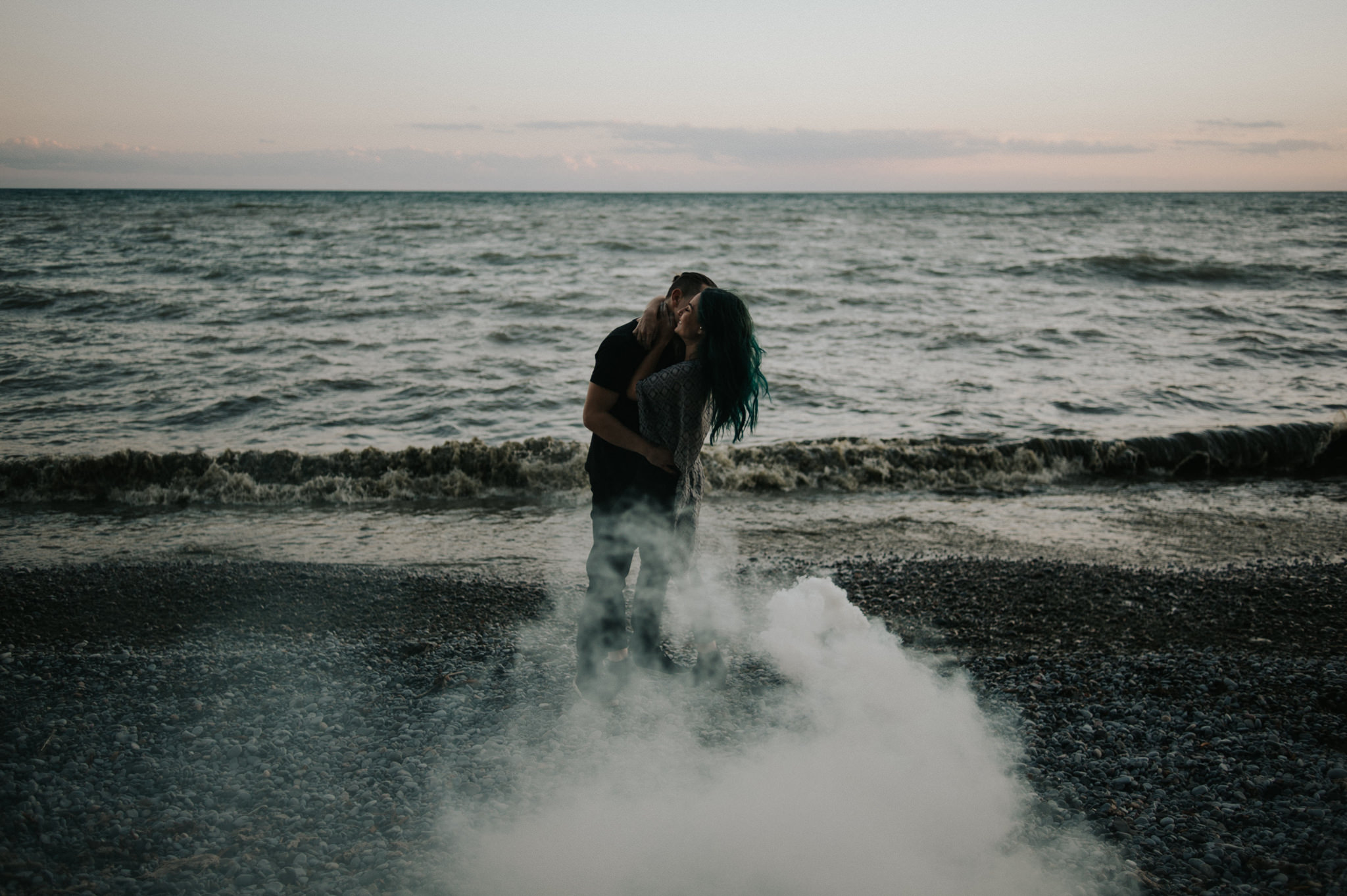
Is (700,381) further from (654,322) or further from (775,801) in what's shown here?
(775,801)

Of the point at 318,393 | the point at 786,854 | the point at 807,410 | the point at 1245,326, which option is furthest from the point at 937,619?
the point at 1245,326

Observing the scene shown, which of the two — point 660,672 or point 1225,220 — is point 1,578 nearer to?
point 660,672

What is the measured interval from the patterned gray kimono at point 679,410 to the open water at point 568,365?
4.19m

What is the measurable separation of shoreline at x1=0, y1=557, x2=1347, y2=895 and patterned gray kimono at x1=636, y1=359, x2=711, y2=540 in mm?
1252

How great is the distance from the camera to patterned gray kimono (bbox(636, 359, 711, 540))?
9.75ft

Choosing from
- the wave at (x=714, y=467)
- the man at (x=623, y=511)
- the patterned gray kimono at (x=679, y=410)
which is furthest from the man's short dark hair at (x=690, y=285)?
the wave at (x=714, y=467)

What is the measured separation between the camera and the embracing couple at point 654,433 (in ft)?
9.58

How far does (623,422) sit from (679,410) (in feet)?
0.83

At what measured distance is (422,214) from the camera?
41.2 meters

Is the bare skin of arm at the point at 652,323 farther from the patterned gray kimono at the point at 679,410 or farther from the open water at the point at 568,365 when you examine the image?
the open water at the point at 568,365

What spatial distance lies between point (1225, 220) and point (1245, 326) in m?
34.3

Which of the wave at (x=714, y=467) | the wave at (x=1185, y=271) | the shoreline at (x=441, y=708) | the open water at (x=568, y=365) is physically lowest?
the shoreline at (x=441, y=708)

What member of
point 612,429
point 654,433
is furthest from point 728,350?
point 612,429

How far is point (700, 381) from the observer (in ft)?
9.77
